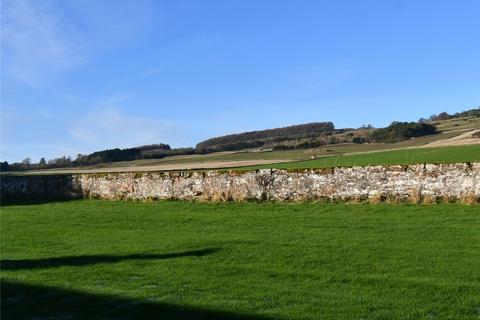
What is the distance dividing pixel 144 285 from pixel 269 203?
1078 cm

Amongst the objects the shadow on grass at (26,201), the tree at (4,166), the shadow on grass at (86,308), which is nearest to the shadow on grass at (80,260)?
the shadow on grass at (86,308)

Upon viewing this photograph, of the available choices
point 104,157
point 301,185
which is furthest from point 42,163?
point 301,185

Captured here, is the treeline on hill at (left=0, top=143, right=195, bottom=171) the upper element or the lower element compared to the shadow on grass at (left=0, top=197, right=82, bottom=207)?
upper

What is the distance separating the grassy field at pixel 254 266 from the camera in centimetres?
607

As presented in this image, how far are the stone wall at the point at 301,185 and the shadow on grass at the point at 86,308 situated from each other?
1105 cm

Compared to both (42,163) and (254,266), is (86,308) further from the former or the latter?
(42,163)

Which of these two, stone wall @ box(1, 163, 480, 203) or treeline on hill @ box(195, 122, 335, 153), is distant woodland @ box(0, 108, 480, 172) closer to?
treeline on hill @ box(195, 122, 335, 153)

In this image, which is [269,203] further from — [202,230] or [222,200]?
[202,230]

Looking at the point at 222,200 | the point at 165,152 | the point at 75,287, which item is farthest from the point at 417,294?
the point at 165,152

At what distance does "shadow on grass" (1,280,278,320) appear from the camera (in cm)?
587

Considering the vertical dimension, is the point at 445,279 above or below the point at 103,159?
below

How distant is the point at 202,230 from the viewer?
12711 millimetres

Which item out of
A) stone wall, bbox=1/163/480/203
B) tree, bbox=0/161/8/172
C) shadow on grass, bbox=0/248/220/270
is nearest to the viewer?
shadow on grass, bbox=0/248/220/270

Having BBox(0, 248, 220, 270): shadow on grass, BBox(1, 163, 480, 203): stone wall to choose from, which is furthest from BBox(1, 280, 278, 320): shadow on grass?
BBox(1, 163, 480, 203): stone wall
